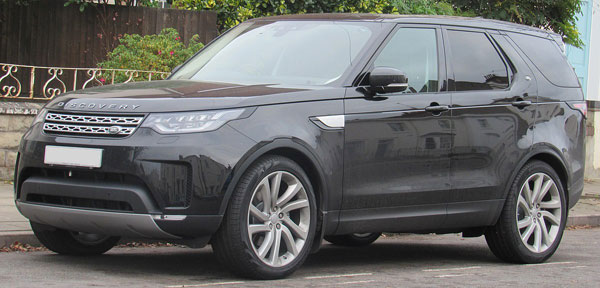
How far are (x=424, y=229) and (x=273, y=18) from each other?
1965 millimetres

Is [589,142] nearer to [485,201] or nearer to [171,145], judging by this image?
[485,201]

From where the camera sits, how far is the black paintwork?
6023mm

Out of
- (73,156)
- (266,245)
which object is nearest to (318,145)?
(266,245)

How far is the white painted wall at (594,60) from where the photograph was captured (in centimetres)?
2372

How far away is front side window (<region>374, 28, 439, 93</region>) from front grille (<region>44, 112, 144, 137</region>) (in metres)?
1.94

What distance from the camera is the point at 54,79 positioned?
13391 millimetres

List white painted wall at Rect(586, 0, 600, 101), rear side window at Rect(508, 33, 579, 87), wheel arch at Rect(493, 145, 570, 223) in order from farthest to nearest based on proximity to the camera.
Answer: white painted wall at Rect(586, 0, 600, 101) < rear side window at Rect(508, 33, 579, 87) < wheel arch at Rect(493, 145, 570, 223)

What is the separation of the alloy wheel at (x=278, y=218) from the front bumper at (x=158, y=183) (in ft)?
1.00

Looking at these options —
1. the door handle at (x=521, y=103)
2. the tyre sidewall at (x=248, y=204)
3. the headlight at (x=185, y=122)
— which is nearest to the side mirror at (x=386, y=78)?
the tyre sidewall at (x=248, y=204)

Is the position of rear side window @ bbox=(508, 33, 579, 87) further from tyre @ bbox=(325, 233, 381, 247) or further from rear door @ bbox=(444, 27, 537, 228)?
tyre @ bbox=(325, 233, 381, 247)

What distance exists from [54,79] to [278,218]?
25.3 ft

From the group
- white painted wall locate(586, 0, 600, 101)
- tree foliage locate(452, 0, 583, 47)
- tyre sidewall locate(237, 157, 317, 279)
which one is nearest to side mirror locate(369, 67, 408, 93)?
tyre sidewall locate(237, 157, 317, 279)

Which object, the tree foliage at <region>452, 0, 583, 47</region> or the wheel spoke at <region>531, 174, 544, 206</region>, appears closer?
the wheel spoke at <region>531, 174, 544, 206</region>

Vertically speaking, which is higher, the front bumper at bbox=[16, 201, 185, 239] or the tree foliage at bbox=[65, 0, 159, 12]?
the tree foliage at bbox=[65, 0, 159, 12]
